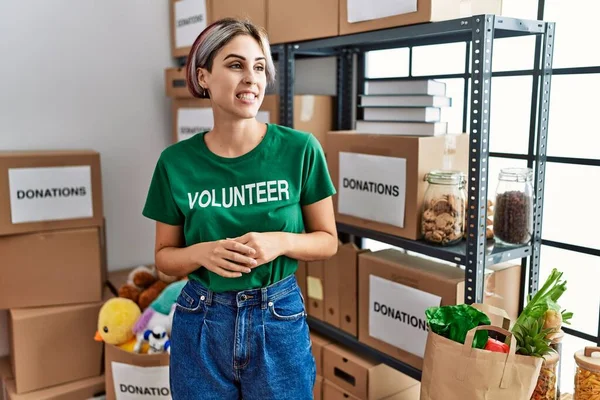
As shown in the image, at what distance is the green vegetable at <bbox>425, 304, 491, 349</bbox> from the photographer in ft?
4.40

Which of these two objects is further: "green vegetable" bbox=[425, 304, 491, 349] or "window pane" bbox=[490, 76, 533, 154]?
"window pane" bbox=[490, 76, 533, 154]

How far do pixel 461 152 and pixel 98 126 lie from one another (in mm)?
1714

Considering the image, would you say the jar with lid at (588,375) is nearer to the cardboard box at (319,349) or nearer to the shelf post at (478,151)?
the shelf post at (478,151)

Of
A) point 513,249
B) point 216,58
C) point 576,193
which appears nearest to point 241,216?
point 216,58

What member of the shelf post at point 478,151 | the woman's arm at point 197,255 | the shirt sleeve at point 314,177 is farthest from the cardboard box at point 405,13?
the woman's arm at point 197,255

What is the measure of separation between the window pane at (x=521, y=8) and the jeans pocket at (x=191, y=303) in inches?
54.1

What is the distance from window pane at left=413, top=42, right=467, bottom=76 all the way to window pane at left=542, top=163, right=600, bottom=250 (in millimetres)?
541

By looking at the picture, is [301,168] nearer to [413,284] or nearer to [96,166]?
[413,284]

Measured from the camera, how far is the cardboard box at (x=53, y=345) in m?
2.22

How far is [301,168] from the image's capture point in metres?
1.39

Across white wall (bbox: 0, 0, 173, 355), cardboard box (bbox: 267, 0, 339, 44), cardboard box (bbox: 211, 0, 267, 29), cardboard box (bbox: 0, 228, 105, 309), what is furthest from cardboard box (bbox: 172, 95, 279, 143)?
cardboard box (bbox: 0, 228, 105, 309)

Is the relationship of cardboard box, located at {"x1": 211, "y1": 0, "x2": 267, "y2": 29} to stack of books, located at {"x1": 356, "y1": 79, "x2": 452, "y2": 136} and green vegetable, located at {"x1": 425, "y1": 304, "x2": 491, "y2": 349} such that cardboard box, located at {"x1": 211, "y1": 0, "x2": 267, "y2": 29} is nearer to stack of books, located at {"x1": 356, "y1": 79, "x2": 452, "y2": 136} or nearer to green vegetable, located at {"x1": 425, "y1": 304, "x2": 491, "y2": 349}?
stack of books, located at {"x1": 356, "y1": 79, "x2": 452, "y2": 136}

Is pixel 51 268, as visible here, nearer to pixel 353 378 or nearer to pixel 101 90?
pixel 101 90

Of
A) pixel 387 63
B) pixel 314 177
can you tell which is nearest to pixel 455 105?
pixel 387 63
